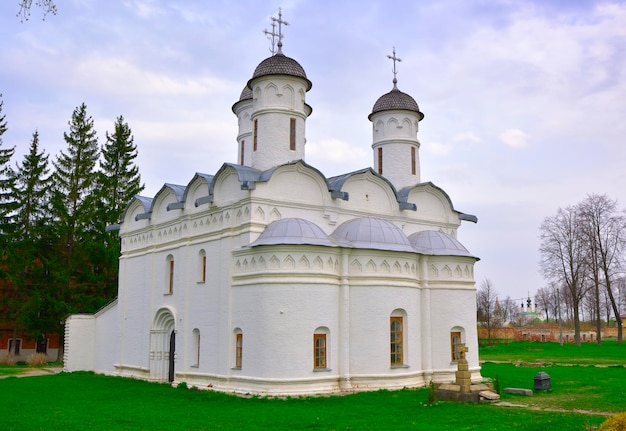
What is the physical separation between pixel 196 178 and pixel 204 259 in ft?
8.66

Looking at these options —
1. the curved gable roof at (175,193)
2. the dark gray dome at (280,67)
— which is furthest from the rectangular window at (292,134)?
the curved gable roof at (175,193)

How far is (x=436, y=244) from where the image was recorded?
19250mm

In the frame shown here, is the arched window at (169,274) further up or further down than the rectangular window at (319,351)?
further up

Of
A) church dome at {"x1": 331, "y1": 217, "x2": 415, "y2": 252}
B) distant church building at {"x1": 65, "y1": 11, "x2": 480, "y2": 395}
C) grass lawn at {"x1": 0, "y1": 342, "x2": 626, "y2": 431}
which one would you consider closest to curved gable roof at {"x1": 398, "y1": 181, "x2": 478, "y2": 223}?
distant church building at {"x1": 65, "y1": 11, "x2": 480, "y2": 395}

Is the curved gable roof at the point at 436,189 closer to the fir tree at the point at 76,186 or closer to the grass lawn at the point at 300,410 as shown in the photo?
the grass lawn at the point at 300,410

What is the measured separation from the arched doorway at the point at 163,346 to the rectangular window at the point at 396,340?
7543 mm

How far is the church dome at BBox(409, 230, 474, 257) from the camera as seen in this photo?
749 inches

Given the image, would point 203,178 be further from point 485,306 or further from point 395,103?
point 485,306

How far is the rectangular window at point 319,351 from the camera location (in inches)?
643

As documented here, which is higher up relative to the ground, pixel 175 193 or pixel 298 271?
pixel 175 193

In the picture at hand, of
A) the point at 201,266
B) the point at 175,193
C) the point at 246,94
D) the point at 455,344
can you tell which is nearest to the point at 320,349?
the point at 455,344

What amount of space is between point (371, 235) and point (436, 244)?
2.74m

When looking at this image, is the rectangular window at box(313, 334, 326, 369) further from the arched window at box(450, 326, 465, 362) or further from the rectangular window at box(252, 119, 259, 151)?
the rectangular window at box(252, 119, 259, 151)

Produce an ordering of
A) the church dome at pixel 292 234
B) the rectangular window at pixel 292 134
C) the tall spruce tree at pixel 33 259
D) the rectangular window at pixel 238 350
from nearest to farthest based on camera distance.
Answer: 1. the church dome at pixel 292 234
2. the rectangular window at pixel 238 350
3. the rectangular window at pixel 292 134
4. the tall spruce tree at pixel 33 259
